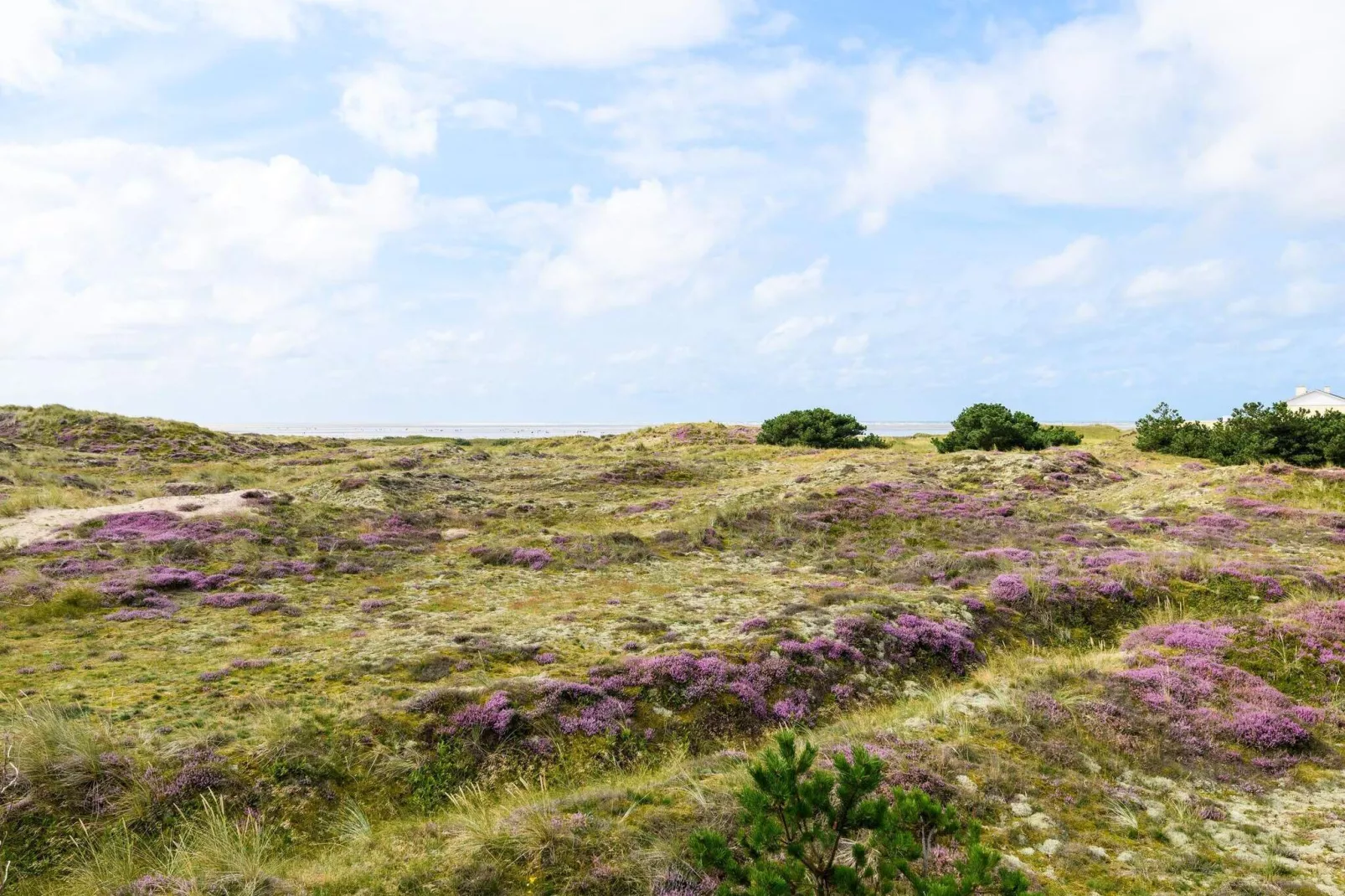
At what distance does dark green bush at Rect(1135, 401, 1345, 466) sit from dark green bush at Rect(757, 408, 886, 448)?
20.8m

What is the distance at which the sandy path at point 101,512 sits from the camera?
20047 millimetres

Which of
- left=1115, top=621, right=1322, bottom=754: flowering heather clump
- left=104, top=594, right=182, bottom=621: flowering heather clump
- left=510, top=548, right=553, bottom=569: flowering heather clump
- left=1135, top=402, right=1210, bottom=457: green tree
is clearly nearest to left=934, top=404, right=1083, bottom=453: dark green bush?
left=1135, top=402, right=1210, bottom=457: green tree

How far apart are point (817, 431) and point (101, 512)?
44.0 metres

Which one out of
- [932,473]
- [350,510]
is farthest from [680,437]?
[350,510]

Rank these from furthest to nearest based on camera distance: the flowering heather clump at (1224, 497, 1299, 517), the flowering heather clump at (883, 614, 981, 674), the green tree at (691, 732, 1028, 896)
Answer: the flowering heather clump at (1224, 497, 1299, 517) → the flowering heather clump at (883, 614, 981, 674) → the green tree at (691, 732, 1028, 896)

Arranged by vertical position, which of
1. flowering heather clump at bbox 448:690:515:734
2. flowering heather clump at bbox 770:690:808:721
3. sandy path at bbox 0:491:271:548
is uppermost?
sandy path at bbox 0:491:271:548

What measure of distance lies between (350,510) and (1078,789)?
81.8ft

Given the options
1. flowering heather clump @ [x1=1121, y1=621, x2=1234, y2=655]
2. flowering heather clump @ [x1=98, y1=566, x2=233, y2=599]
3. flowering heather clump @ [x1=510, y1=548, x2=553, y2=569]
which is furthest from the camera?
flowering heather clump @ [x1=510, y1=548, x2=553, y2=569]

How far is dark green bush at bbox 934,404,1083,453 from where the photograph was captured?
4681 centimetres

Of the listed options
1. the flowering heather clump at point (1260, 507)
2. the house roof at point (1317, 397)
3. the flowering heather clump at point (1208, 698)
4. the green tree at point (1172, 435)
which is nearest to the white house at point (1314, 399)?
the house roof at point (1317, 397)

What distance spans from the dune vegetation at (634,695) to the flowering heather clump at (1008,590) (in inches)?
4.4

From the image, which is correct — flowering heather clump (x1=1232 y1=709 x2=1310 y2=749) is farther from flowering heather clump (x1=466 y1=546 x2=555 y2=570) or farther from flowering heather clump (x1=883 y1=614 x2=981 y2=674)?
flowering heather clump (x1=466 y1=546 x2=555 y2=570)

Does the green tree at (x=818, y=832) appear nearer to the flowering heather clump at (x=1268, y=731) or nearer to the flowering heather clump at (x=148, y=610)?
the flowering heather clump at (x=1268, y=731)

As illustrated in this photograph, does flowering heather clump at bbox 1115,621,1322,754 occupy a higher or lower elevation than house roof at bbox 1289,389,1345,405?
lower
